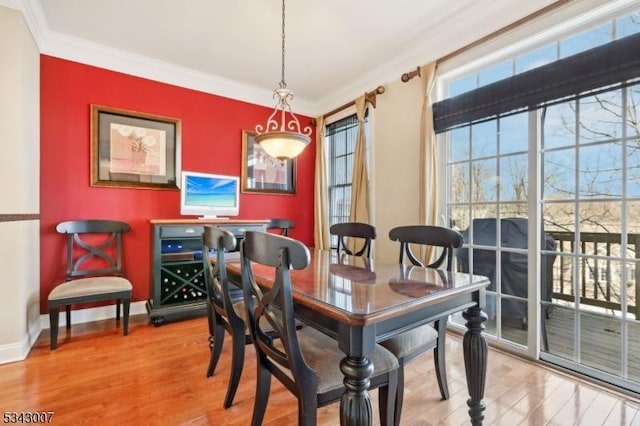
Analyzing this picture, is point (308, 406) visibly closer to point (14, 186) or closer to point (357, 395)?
point (357, 395)

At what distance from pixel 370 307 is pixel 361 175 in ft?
8.61

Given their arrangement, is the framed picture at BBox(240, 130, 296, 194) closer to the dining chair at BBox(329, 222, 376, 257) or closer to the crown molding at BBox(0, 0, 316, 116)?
the crown molding at BBox(0, 0, 316, 116)

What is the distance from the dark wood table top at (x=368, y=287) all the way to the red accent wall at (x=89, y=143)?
6.30ft

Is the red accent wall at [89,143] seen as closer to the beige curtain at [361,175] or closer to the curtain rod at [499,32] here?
the beige curtain at [361,175]

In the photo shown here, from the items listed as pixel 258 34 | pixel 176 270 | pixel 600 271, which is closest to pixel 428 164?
pixel 600 271

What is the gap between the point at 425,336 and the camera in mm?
1585

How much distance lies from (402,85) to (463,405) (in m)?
2.78

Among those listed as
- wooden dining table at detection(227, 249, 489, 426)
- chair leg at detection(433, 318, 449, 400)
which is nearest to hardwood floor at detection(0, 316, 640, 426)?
chair leg at detection(433, 318, 449, 400)

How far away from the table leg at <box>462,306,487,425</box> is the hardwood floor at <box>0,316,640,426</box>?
0.59 feet

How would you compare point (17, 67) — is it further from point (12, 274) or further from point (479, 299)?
point (479, 299)

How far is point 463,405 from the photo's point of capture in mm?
1677

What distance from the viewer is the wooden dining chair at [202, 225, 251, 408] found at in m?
1.53

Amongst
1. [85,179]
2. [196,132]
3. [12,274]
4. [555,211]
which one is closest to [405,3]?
[555,211]

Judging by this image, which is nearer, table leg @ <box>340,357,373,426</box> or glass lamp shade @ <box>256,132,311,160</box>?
table leg @ <box>340,357,373,426</box>
